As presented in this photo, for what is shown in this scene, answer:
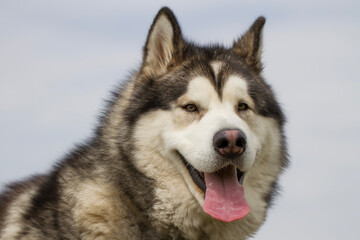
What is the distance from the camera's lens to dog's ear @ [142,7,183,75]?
6832 millimetres

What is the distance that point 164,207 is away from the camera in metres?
6.21

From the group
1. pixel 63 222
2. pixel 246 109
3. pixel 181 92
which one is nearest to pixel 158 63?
pixel 181 92

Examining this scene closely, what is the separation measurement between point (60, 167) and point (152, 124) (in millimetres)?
1121

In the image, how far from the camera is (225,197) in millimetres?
6273

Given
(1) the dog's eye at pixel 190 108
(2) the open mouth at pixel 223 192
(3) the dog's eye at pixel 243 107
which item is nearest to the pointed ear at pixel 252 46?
(3) the dog's eye at pixel 243 107

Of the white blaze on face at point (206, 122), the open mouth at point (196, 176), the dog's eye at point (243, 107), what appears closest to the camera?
the white blaze on face at point (206, 122)

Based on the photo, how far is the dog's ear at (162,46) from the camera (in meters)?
6.83

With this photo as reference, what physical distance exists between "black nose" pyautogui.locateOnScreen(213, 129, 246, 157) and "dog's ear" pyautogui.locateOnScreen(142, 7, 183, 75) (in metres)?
1.24

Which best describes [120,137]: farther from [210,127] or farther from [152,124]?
[210,127]

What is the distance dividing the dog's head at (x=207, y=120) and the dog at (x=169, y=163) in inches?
0.4

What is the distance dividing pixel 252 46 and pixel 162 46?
1.16 m

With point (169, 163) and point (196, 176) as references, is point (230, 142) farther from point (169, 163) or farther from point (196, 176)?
point (169, 163)

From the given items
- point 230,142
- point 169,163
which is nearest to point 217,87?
point 230,142

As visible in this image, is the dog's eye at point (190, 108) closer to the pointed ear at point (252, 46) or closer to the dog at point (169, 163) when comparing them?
the dog at point (169, 163)
